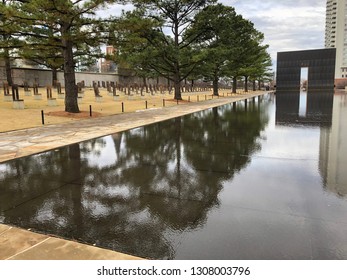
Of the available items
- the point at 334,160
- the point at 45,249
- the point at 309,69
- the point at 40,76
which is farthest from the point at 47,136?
the point at 309,69

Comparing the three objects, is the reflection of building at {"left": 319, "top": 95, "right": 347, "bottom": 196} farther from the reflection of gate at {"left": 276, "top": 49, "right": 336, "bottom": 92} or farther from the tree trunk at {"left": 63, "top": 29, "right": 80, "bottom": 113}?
the reflection of gate at {"left": 276, "top": 49, "right": 336, "bottom": 92}

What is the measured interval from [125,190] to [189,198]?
126cm

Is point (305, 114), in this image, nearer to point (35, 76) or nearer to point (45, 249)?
point (45, 249)

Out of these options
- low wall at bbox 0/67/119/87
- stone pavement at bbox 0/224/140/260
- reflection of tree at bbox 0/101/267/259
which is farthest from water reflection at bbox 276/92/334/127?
low wall at bbox 0/67/119/87

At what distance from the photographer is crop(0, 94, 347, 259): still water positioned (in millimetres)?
3662

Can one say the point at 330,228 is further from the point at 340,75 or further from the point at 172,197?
the point at 340,75

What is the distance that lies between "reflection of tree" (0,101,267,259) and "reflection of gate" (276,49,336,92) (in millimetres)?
78837

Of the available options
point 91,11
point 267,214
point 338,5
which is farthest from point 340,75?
point 267,214

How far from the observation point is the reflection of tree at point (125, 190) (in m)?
4.02

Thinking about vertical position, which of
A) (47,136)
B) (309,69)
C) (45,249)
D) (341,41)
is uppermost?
(341,41)

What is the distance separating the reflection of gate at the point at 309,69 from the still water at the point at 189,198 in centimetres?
7894

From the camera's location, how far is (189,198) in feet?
16.9

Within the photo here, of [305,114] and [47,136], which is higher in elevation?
[305,114]

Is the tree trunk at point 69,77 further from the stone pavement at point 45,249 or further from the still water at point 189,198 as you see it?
the stone pavement at point 45,249
